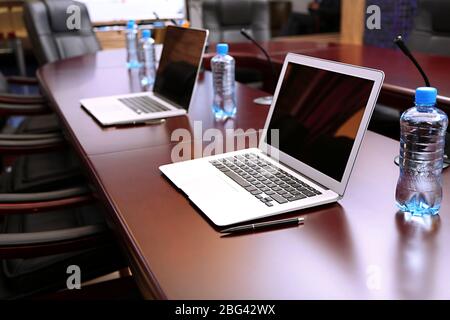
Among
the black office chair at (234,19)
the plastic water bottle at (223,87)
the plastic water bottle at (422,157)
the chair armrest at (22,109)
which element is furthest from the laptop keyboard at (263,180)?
the black office chair at (234,19)

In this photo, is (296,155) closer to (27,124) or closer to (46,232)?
(46,232)

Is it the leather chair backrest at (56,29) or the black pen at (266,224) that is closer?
the black pen at (266,224)

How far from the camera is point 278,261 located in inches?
28.3

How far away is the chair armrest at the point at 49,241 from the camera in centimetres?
100

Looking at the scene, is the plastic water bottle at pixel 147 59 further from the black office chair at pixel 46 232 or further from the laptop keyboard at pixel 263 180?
the laptop keyboard at pixel 263 180

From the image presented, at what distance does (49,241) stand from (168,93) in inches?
32.3

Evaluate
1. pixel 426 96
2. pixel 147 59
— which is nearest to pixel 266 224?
pixel 426 96

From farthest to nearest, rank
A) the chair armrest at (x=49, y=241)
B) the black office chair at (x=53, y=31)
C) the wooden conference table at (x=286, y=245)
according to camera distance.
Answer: the black office chair at (x=53, y=31)
the chair armrest at (x=49, y=241)
the wooden conference table at (x=286, y=245)

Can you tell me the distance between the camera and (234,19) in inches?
148

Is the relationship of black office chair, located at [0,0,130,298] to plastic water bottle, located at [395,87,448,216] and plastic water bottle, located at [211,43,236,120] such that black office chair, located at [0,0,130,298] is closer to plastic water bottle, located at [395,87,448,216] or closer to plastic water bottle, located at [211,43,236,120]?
plastic water bottle, located at [211,43,236,120]

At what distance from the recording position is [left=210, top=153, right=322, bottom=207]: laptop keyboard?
90 centimetres

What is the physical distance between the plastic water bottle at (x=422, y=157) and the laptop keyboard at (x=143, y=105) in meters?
0.89
